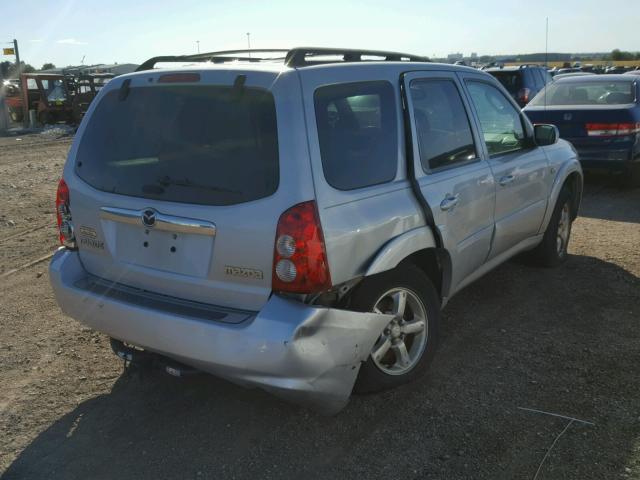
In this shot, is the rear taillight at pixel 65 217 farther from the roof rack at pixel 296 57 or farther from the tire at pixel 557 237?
the tire at pixel 557 237

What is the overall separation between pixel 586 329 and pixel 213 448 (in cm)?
276

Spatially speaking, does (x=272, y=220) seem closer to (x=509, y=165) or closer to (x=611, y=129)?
(x=509, y=165)

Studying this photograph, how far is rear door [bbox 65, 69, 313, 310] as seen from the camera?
2947 millimetres

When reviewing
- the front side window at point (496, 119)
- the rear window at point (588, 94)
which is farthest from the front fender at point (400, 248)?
the rear window at point (588, 94)

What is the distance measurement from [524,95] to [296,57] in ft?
38.5

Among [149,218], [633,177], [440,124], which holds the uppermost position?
[440,124]

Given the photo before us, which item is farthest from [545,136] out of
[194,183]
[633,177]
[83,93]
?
[83,93]

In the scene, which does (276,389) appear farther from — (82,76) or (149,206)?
(82,76)

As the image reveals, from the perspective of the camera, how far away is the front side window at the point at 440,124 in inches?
149

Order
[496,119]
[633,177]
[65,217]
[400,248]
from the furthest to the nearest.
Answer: [633,177] < [496,119] < [65,217] < [400,248]

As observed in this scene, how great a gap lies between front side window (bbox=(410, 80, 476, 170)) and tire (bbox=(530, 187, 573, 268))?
173 centimetres

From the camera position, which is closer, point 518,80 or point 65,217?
point 65,217

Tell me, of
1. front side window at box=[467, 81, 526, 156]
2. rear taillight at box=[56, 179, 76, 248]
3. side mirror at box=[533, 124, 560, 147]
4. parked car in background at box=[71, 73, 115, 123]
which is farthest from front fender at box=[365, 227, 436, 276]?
parked car in background at box=[71, 73, 115, 123]

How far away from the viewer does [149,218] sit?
3156mm
